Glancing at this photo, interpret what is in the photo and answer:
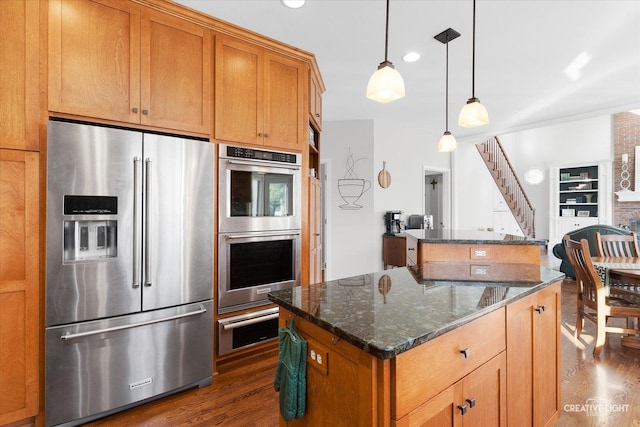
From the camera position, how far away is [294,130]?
273 cm

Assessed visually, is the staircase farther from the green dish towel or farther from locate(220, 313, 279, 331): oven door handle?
the green dish towel

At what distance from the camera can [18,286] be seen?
1.72 m

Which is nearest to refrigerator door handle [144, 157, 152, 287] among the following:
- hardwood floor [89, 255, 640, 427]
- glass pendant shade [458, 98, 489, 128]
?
hardwood floor [89, 255, 640, 427]

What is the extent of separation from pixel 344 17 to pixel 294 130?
3.21ft

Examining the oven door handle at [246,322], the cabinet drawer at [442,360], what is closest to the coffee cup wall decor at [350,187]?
the oven door handle at [246,322]

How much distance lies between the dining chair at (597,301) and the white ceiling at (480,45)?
73.7 inches

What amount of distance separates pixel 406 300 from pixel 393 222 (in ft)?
12.8

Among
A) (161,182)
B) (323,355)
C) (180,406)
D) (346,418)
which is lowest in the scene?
(180,406)

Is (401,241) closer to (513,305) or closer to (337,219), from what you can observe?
(337,219)

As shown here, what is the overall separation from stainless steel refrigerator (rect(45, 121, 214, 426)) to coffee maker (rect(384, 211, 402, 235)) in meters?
3.51

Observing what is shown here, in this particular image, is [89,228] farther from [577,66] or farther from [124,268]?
[577,66]

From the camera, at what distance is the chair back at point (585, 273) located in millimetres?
2684

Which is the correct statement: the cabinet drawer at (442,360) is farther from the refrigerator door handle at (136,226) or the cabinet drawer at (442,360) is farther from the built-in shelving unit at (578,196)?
the built-in shelving unit at (578,196)

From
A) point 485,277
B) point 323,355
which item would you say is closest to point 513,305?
point 485,277
